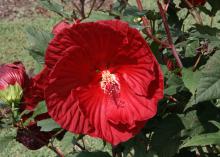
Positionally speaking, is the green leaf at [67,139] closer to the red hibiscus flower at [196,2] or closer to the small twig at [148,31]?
the small twig at [148,31]

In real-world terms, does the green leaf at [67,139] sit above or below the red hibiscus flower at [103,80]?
below

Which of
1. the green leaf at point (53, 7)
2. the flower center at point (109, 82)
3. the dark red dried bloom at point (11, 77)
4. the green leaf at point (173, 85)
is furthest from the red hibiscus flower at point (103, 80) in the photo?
the green leaf at point (53, 7)

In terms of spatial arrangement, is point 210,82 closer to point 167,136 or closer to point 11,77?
point 167,136

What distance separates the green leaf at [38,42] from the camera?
48.3 inches

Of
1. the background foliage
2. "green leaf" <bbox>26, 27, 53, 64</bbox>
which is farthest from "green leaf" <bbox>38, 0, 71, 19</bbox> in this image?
"green leaf" <bbox>26, 27, 53, 64</bbox>

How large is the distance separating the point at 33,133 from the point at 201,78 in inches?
17.5

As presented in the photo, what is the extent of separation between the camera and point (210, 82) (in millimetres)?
1098

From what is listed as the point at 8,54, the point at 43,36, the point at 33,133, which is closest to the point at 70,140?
the point at 33,133

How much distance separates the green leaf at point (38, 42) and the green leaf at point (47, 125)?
14cm

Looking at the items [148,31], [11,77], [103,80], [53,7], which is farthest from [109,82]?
[53,7]

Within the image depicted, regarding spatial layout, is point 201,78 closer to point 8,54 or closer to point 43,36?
point 43,36

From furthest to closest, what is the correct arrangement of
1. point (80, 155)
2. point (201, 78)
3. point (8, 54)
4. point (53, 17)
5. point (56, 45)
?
1. point (53, 17)
2. point (8, 54)
3. point (80, 155)
4. point (201, 78)
5. point (56, 45)

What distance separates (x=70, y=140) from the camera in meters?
1.24

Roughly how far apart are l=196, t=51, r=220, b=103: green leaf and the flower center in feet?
0.55
